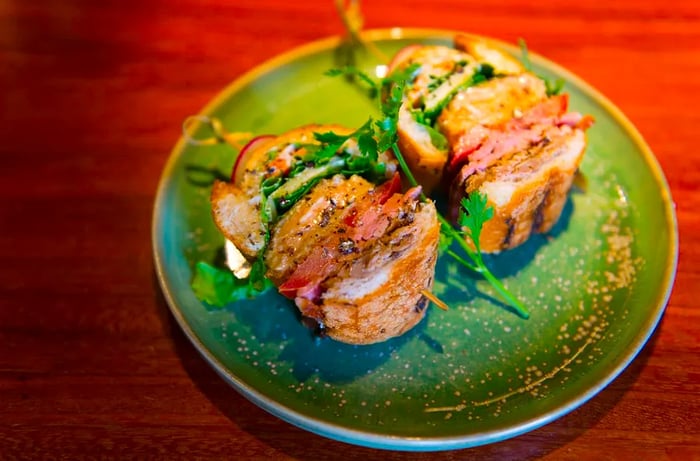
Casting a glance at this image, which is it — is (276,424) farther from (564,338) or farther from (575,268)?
(575,268)

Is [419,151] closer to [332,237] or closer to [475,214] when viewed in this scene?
[475,214]

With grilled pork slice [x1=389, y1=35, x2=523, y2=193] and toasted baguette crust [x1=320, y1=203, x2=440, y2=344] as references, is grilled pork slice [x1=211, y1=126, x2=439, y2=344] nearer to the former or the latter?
toasted baguette crust [x1=320, y1=203, x2=440, y2=344]

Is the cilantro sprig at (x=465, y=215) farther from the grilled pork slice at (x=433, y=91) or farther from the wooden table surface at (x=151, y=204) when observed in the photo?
the wooden table surface at (x=151, y=204)

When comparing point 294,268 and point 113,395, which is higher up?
point 294,268

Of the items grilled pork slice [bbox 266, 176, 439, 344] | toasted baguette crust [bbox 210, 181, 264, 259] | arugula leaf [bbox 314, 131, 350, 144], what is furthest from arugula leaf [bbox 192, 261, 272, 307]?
arugula leaf [bbox 314, 131, 350, 144]

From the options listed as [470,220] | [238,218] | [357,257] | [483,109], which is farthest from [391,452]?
[483,109]

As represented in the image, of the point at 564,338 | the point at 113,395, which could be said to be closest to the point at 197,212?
the point at 113,395

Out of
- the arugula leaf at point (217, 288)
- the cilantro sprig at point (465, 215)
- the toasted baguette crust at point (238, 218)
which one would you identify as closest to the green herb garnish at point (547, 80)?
the cilantro sprig at point (465, 215)
